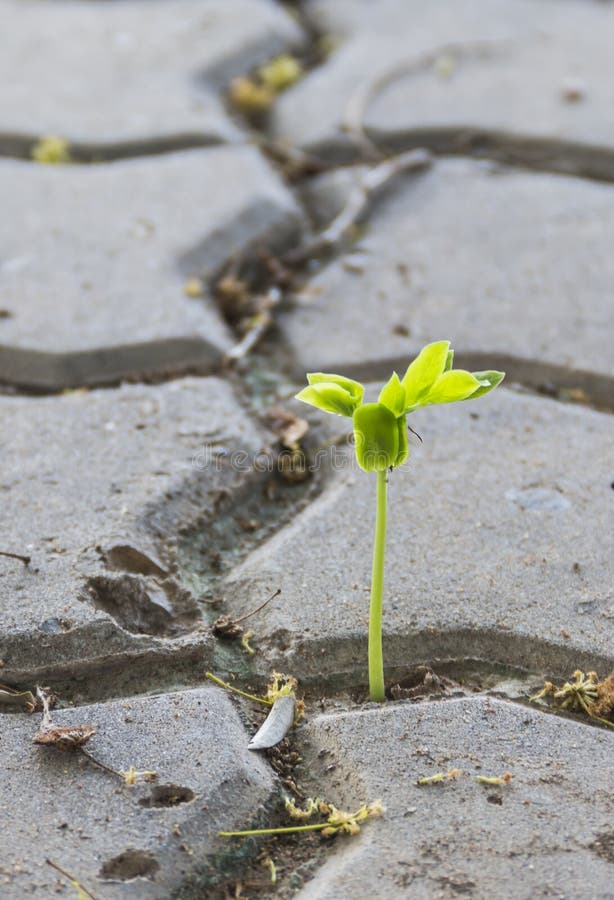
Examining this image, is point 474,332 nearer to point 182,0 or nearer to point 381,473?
point 381,473

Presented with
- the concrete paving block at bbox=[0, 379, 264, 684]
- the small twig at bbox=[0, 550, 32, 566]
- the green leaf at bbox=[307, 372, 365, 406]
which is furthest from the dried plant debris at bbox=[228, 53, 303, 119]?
the green leaf at bbox=[307, 372, 365, 406]

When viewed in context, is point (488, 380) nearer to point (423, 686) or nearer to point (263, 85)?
point (423, 686)

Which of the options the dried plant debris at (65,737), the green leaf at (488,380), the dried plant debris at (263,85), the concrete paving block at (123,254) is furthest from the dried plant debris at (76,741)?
the dried plant debris at (263,85)

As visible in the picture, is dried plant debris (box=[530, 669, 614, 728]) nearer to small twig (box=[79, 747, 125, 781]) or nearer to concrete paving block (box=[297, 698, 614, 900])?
concrete paving block (box=[297, 698, 614, 900])

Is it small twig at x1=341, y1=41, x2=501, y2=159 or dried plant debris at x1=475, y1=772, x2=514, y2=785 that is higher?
small twig at x1=341, y1=41, x2=501, y2=159

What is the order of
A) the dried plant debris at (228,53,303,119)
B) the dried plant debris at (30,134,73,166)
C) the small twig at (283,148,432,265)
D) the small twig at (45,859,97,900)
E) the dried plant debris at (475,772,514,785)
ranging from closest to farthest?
the small twig at (45,859,97,900) < the dried plant debris at (475,772,514,785) < the small twig at (283,148,432,265) < the dried plant debris at (30,134,73,166) < the dried plant debris at (228,53,303,119)

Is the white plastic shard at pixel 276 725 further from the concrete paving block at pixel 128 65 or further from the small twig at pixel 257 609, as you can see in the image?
the concrete paving block at pixel 128 65

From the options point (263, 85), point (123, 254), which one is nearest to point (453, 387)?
point (123, 254)
